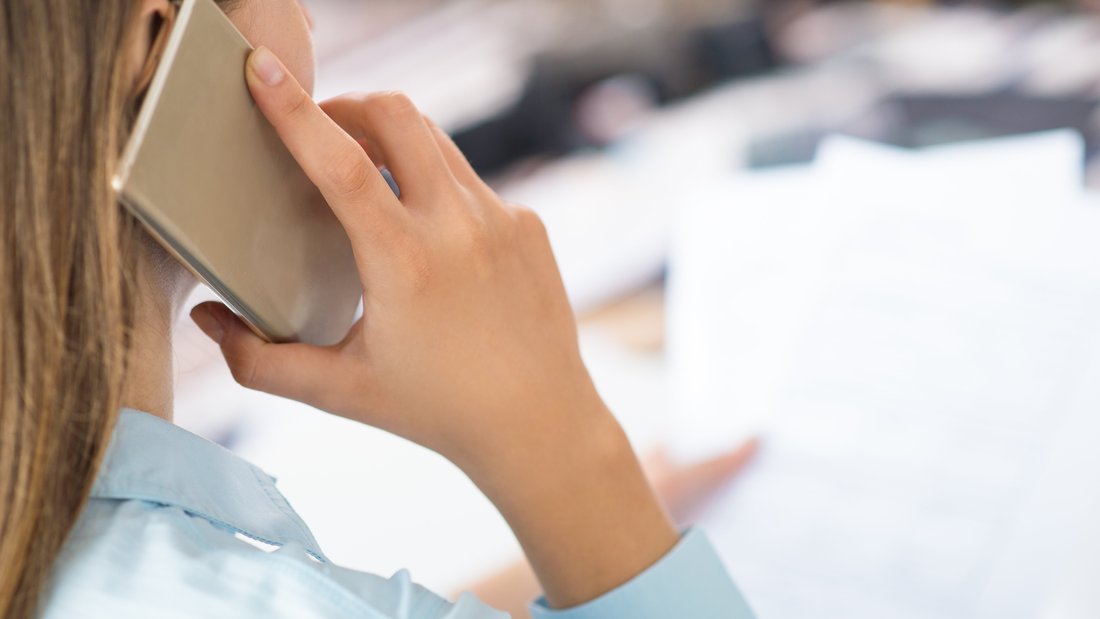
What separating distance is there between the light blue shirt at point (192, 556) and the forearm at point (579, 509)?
0.34 feet

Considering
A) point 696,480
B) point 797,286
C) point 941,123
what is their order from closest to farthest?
1. point 696,480
2. point 797,286
3. point 941,123

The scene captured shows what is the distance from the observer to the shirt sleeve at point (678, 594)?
0.52m

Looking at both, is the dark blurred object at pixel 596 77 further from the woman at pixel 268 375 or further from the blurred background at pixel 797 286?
the woman at pixel 268 375

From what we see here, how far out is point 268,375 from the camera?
0.48 metres

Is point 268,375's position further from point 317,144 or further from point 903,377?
point 903,377

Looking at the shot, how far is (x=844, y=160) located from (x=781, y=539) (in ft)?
1.12

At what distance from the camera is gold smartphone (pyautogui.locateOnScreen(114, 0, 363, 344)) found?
362mm

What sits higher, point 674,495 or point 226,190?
point 226,190

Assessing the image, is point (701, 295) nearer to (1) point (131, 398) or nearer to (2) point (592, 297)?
(2) point (592, 297)

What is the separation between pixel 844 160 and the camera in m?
0.86

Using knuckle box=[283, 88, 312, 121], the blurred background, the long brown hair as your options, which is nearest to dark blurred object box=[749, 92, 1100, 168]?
the blurred background

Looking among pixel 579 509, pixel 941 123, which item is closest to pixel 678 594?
pixel 579 509

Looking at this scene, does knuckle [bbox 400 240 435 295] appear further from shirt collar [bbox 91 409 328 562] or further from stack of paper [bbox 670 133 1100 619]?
stack of paper [bbox 670 133 1100 619]

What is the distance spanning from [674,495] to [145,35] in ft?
1.54
